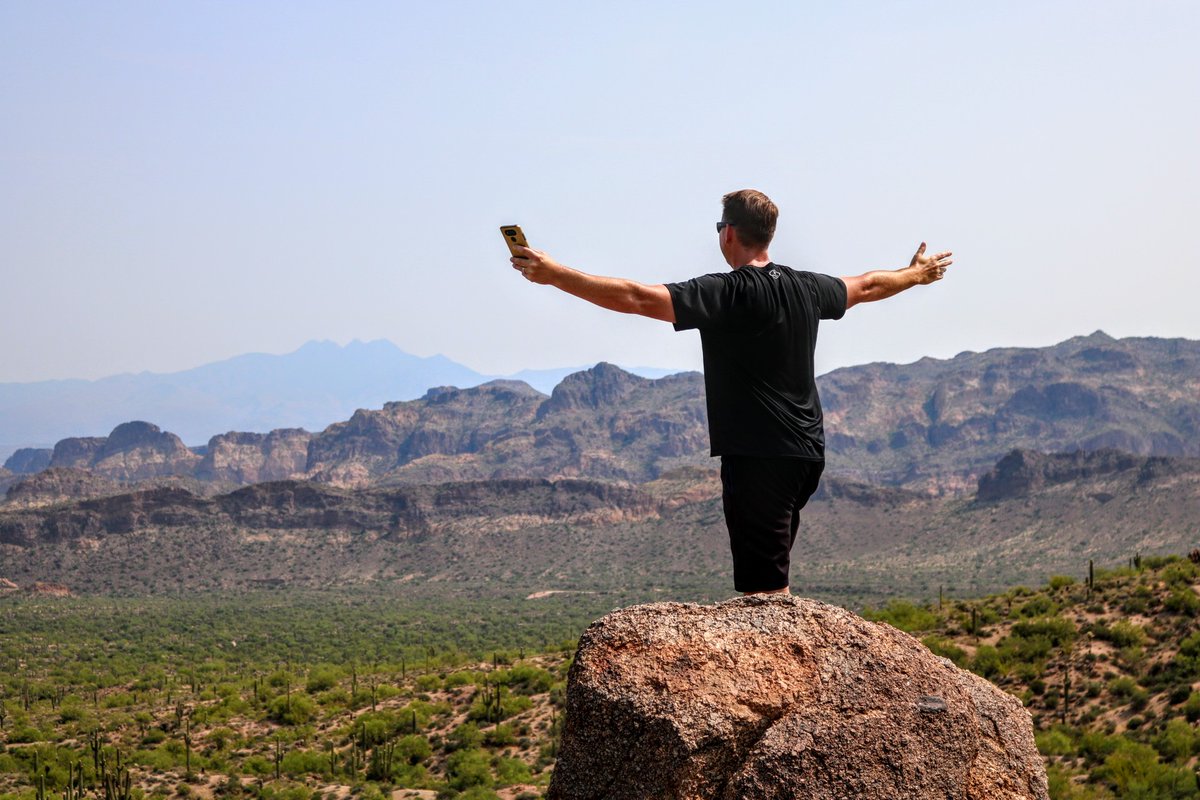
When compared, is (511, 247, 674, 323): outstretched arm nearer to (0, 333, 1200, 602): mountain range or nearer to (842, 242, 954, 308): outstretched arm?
(842, 242, 954, 308): outstretched arm

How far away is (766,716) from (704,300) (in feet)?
4.91

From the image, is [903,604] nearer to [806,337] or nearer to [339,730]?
[339,730]

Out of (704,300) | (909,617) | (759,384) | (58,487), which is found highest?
(704,300)

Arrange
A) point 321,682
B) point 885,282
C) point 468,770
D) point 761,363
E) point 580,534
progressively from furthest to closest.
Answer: point 580,534, point 321,682, point 468,770, point 885,282, point 761,363

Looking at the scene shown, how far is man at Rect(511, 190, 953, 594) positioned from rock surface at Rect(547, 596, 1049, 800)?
0.32 metres

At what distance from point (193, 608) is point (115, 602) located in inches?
435

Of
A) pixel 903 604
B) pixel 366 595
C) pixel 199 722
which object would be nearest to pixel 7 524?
pixel 366 595

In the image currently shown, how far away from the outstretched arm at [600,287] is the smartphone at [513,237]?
18 mm

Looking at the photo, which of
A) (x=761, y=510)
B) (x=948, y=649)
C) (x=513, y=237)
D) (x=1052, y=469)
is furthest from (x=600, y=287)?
(x=1052, y=469)

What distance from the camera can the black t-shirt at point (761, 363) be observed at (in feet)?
13.3

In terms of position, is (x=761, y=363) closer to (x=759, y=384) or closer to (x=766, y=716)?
(x=759, y=384)

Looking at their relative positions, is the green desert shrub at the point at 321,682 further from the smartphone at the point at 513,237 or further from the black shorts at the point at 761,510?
the smartphone at the point at 513,237

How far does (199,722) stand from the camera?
32.9 meters

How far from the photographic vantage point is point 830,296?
4430 mm
